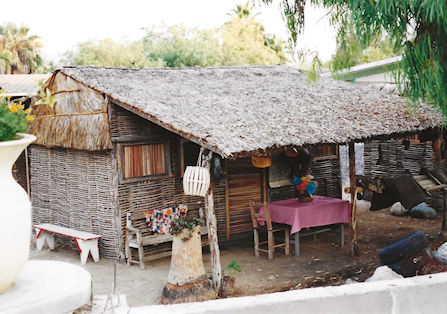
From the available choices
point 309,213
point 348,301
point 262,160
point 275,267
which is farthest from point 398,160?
point 348,301

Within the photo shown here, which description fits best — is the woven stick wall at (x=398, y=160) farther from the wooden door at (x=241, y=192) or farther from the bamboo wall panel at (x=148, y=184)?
the bamboo wall panel at (x=148, y=184)

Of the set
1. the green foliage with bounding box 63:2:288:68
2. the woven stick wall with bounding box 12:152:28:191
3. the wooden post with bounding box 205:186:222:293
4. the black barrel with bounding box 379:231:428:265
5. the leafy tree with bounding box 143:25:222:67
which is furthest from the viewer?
the green foliage with bounding box 63:2:288:68

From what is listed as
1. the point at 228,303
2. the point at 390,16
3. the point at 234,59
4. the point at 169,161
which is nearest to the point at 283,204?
the point at 169,161

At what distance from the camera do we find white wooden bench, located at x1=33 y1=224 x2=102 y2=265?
375 inches

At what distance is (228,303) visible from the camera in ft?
9.07

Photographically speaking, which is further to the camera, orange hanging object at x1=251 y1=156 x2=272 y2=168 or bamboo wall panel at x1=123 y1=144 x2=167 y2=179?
orange hanging object at x1=251 y1=156 x2=272 y2=168

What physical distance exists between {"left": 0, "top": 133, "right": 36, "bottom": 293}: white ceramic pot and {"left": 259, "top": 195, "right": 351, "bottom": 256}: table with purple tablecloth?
7.12 m

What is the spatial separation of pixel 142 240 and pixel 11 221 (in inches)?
264

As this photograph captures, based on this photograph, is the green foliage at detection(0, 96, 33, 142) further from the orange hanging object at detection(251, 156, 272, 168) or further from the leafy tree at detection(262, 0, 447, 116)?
the orange hanging object at detection(251, 156, 272, 168)

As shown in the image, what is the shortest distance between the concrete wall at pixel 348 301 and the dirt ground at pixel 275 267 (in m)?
4.99

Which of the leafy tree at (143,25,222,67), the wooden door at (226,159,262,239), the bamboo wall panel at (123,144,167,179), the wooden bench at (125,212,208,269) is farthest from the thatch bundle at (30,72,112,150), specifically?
the leafy tree at (143,25,222,67)

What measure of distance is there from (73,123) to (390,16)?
21.8 ft

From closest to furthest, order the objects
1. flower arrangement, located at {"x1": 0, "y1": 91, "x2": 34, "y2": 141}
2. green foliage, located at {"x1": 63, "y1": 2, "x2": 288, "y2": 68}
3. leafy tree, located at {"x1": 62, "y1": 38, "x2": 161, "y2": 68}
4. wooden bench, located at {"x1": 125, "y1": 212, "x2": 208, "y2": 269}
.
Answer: flower arrangement, located at {"x1": 0, "y1": 91, "x2": 34, "y2": 141} → wooden bench, located at {"x1": 125, "y1": 212, "x2": 208, "y2": 269} → green foliage, located at {"x1": 63, "y1": 2, "x2": 288, "y2": 68} → leafy tree, located at {"x1": 62, "y1": 38, "x2": 161, "y2": 68}

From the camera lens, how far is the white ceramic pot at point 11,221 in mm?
2531
